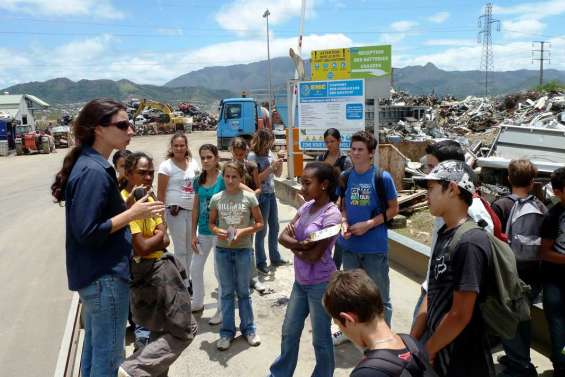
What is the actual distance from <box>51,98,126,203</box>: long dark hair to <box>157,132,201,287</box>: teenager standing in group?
2.21 m

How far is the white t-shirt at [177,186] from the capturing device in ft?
16.1

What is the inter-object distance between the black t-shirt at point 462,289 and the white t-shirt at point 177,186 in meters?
3.17

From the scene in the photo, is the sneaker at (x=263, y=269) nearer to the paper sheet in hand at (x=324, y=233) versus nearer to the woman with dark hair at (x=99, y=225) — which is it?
the paper sheet in hand at (x=324, y=233)

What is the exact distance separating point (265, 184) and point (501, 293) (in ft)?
14.3

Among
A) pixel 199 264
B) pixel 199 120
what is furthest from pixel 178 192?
pixel 199 120

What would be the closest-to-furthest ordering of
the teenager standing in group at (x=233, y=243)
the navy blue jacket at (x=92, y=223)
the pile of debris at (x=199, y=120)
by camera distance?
the navy blue jacket at (x=92, y=223) → the teenager standing in group at (x=233, y=243) → the pile of debris at (x=199, y=120)

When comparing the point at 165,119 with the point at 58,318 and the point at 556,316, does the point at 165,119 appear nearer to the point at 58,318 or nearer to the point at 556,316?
the point at 58,318

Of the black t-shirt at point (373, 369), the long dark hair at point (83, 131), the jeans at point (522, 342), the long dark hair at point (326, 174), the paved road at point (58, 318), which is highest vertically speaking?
the long dark hair at point (83, 131)

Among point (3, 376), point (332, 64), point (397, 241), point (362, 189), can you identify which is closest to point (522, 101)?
point (332, 64)

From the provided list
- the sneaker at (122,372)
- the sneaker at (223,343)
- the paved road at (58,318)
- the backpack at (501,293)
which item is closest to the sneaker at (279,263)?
the paved road at (58,318)

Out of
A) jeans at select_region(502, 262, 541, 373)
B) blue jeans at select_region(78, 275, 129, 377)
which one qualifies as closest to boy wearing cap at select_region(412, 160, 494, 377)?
jeans at select_region(502, 262, 541, 373)

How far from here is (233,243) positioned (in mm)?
4148

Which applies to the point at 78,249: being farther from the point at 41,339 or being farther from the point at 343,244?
the point at 41,339

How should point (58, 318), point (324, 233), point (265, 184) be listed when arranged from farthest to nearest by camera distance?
point (265, 184)
point (58, 318)
point (324, 233)
